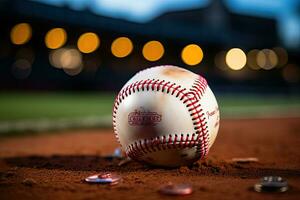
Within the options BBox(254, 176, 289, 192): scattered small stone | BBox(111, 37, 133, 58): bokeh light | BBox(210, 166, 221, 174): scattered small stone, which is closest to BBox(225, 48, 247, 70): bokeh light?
BBox(111, 37, 133, 58): bokeh light

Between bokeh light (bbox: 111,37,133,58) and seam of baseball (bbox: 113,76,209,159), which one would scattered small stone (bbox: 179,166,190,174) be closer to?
seam of baseball (bbox: 113,76,209,159)

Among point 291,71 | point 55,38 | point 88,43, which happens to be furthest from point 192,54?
point 291,71

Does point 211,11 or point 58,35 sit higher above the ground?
point 211,11

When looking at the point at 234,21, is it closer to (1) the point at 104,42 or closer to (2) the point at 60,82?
(1) the point at 104,42

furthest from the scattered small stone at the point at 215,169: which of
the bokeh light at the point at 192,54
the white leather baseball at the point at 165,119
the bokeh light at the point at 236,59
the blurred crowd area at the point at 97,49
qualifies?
the bokeh light at the point at 236,59

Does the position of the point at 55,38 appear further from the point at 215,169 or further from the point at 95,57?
the point at 215,169

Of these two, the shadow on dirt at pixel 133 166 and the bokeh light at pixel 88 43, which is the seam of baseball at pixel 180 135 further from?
the bokeh light at pixel 88 43

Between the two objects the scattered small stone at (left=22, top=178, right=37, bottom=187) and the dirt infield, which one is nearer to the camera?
the dirt infield

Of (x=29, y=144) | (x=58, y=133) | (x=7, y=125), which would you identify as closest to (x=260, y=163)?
(x=29, y=144)
